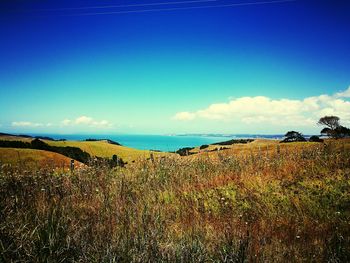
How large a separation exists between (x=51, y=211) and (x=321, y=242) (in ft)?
17.8

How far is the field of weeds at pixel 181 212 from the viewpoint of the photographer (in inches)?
167

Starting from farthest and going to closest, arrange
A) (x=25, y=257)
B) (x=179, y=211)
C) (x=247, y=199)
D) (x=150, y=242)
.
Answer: (x=247, y=199)
(x=179, y=211)
(x=150, y=242)
(x=25, y=257)

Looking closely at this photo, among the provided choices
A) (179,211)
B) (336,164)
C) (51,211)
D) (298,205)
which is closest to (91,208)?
(51,211)

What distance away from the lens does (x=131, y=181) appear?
905 centimetres

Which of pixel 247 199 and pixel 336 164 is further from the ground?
pixel 336 164

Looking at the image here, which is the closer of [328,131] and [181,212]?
[181,212]

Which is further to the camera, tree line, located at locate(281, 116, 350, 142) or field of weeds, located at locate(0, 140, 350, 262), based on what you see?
tree line, located at locate(281, 116, 350, 142)

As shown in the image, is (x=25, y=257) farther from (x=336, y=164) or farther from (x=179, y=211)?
(x=336, y=164)

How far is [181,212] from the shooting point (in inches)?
272

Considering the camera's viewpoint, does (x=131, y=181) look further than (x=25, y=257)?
Yes

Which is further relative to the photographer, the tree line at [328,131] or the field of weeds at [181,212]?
the tree line at [328,131]

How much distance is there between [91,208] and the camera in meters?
6.15

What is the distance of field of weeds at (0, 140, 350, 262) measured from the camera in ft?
13.9

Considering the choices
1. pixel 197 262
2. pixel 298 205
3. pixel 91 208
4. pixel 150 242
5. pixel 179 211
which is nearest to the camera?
pixel 197 262
